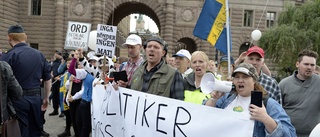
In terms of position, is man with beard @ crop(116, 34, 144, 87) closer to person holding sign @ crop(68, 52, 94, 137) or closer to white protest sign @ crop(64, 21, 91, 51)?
person holding sign @ crop(68, 52, 94, 137)

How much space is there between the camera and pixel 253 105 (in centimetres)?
239

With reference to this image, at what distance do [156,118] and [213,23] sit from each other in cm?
183

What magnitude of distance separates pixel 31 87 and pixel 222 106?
3.48 m

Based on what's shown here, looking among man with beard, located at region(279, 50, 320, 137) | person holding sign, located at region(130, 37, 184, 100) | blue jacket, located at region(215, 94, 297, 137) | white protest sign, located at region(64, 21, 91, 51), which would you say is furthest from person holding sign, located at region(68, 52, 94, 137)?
blue jacket, located at region(215, 94, 297, 137)

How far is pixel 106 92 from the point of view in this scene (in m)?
4.75

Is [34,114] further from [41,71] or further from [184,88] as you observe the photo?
[184,88]

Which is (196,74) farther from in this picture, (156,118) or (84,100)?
(84,100)

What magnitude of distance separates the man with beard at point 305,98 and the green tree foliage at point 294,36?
19649mm

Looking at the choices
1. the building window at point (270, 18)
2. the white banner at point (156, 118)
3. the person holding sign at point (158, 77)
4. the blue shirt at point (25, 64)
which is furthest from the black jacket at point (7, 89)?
the building window at point (270, 18)

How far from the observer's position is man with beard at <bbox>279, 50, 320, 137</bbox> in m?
4.34

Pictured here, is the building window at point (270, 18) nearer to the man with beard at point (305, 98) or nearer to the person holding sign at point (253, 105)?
the man with beard at point (305, 98)

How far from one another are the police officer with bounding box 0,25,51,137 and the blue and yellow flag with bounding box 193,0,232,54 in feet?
8.74

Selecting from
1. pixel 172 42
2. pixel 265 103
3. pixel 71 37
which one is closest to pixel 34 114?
pixel 71 37

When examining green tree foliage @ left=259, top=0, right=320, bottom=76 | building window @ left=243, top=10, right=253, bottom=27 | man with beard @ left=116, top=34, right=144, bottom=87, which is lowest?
man with beard @ left=116, top=34, right=144, bottom=87
